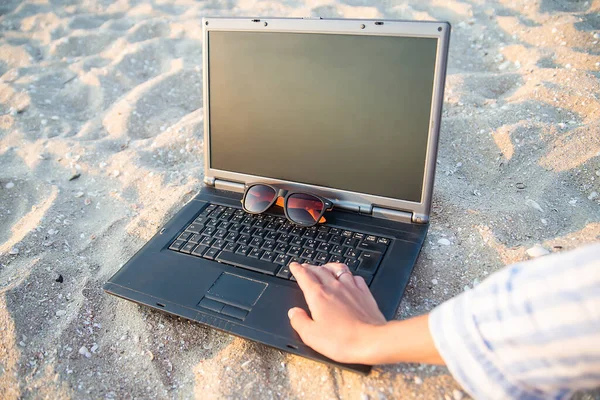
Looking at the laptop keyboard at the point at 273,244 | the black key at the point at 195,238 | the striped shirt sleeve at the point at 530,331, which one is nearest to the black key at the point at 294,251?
the laptop keyboard at the point at 273,244

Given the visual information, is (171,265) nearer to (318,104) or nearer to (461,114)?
(318,104)

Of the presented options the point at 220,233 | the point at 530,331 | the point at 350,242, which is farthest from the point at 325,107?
the point at 530,331

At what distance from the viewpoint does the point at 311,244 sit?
1.61 metres

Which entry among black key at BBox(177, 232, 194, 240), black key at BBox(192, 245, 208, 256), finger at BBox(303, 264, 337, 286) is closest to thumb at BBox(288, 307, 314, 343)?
finger at BBox(303, 264, 337, 286)

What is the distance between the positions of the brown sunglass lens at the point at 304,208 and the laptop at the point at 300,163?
0.11 ft

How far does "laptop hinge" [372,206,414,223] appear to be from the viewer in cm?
164

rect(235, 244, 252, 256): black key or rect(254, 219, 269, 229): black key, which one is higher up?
rect(254, 219, 269, 229): black key

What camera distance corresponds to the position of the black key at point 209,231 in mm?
1705

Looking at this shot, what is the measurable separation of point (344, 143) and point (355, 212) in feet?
0.80

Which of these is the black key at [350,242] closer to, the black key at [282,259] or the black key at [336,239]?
the black key at [336,239]

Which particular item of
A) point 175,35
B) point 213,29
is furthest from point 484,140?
point 175,35

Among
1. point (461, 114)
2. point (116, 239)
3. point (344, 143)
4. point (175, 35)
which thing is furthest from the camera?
point (175, 35)

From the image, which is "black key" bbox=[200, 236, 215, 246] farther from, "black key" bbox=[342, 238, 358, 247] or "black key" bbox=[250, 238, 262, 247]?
"black key" bbox=[342, 238, 358, 247]

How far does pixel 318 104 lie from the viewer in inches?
64.7
